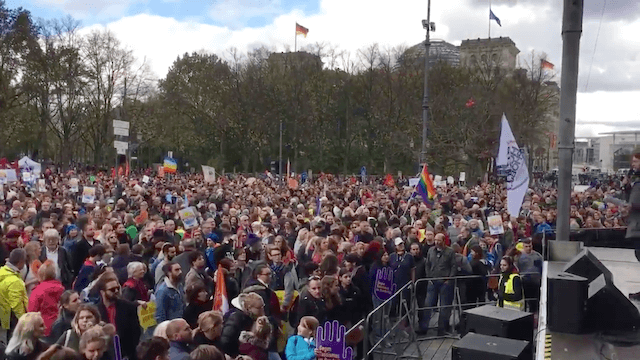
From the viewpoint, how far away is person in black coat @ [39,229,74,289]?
935cm

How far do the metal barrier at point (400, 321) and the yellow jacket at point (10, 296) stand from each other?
3731mm

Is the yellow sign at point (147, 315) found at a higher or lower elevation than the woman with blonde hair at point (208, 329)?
lower

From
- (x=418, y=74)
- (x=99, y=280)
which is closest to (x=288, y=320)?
(x=99, y=280)

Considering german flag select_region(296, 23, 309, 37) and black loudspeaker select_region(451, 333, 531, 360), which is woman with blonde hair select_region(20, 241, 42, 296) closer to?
black loudspeaker select_region(451, 333, 531, 360)

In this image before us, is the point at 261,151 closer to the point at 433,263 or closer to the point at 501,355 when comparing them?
the point at 433,263

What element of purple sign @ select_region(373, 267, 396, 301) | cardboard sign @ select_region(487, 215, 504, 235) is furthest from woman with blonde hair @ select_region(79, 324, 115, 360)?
cardboard sign @ select_region(487, 215, 504, 235)

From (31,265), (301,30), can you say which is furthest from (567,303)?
(301,30)

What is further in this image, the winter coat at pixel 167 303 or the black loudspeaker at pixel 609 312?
the winter coat at pixel 167 303

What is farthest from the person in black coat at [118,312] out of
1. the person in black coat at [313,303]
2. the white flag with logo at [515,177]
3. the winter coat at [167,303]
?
the white flag with logo at [515,177]

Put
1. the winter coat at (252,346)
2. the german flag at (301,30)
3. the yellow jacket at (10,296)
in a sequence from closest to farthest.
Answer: the winter coat at (252,346)
the yellow jacket at (10,296)
the german flag at (301,30)

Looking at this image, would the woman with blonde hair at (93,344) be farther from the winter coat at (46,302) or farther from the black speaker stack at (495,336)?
the black speaker stack at (495,336)

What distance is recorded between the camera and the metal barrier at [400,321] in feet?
27.3

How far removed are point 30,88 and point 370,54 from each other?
28.0 meters

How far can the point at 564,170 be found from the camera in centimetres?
959
